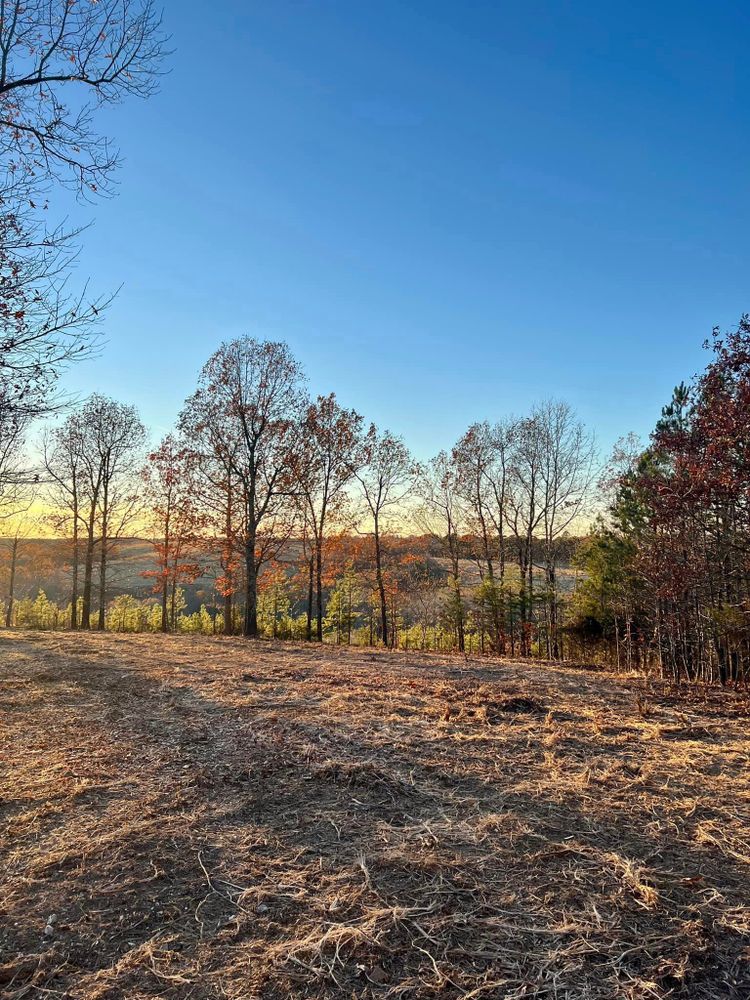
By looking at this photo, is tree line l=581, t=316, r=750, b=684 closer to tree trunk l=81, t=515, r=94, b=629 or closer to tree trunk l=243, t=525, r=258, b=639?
tree trunk l=243, t=525, r=258, b=639

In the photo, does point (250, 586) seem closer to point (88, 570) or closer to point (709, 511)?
point (88, 570)

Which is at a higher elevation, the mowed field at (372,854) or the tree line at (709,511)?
the tree line at (709,511)

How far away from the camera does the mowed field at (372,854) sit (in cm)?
193

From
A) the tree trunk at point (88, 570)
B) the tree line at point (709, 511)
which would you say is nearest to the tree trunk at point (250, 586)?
the tree trunk at point (88, 570)

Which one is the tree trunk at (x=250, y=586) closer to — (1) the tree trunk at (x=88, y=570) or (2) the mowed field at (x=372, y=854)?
(1) the tree trunk at (x=88, y=570)

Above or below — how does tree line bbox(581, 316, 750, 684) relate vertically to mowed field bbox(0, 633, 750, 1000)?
above

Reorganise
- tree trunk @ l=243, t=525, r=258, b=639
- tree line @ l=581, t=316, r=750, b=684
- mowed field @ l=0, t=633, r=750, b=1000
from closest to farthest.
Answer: mowed field @ l=0, t=633, r=750, b=1000 < tree line @ l=581, t=316, r=750, b=684 < tree trunk @ l=243, t=525, r=258, b=639

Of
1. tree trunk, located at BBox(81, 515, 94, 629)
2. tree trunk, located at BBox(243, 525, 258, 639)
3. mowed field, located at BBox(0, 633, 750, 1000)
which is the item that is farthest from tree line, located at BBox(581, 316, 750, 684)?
tree trunk, located at BBox(81, 515, 94, 629)

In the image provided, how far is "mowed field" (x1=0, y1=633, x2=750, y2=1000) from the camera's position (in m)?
1.93

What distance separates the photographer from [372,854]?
272 centimetres

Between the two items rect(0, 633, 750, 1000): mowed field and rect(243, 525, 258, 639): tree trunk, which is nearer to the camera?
rect(0, 633, 750, 1000): mowed field

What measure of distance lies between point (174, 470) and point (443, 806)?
59.8 feet

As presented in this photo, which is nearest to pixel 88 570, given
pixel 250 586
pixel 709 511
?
pixel 250 586

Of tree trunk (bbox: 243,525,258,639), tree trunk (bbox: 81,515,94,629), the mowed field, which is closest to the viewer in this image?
the mowed field
